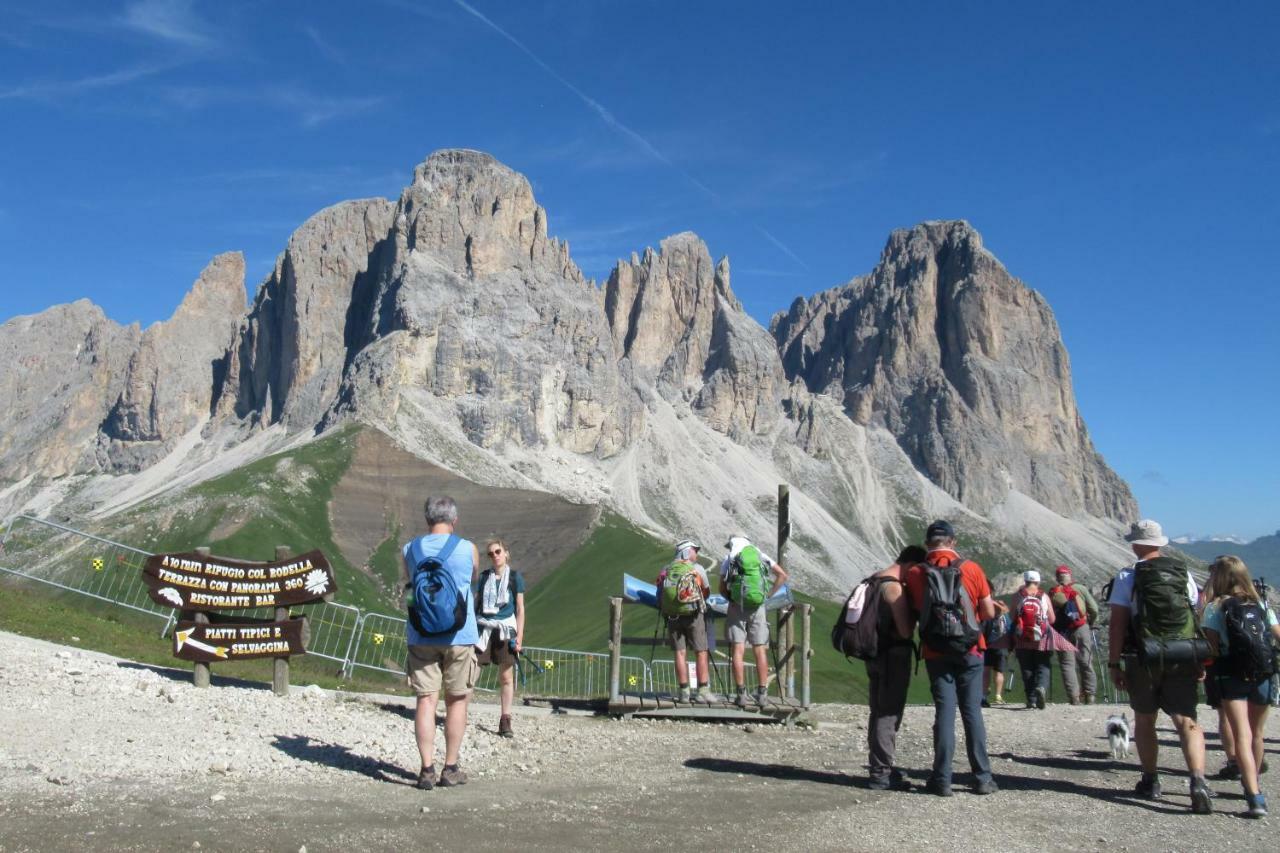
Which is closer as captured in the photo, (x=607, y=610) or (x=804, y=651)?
(x=804, y=651)

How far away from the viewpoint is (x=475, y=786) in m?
9.87

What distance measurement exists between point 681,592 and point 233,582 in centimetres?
569

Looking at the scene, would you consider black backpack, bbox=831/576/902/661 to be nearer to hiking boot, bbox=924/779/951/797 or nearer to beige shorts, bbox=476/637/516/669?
hiking boot, bbox=924/779/951/797

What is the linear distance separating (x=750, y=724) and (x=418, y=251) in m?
183

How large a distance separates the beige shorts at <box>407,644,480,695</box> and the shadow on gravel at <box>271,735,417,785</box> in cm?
88

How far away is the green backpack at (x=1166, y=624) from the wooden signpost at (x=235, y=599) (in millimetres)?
9126

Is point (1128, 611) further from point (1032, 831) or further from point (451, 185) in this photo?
point (451, 185)

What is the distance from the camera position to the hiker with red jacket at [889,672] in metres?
10.6

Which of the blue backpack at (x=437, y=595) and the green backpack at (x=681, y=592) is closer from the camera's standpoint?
the blue backpack at (x=437, y=595)

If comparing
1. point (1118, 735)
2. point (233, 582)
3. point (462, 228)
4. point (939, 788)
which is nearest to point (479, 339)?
point (462, 228)

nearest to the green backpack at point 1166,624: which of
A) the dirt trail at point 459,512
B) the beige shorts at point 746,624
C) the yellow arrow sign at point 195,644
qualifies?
the beige shorts at point 746,624

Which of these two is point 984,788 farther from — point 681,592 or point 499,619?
point 499,619

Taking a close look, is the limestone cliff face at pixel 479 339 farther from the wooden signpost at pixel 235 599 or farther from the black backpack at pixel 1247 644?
the black backpack at pixel 1247 644

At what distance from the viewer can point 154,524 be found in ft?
354
